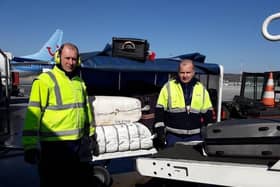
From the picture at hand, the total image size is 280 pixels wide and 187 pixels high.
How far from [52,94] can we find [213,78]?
302cm

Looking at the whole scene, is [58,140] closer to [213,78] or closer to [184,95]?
[184,95]

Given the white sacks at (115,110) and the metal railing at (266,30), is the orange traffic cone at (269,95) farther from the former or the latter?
the metal railing at (266,30)

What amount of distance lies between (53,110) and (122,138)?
1184mm

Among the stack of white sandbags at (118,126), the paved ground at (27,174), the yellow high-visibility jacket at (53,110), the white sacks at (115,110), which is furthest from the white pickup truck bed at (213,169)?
the white sacks at (115,110)

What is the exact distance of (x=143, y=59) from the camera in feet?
13.1

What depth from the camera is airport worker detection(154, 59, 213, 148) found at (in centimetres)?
302

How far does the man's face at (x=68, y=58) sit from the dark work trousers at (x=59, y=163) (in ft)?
2.21

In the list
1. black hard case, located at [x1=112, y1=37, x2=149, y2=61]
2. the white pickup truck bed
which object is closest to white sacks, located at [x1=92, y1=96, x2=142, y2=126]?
black hard case, located at [x1=112, y1=37, x2=149, y2=61]

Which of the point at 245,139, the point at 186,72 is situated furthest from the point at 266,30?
the point at 186,72

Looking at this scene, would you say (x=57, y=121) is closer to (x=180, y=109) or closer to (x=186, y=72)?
(x=180, y=109)

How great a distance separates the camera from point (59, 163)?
2.68 meters

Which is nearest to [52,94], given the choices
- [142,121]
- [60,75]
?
[60,75]

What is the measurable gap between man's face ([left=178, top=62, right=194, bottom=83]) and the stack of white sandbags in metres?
0.99

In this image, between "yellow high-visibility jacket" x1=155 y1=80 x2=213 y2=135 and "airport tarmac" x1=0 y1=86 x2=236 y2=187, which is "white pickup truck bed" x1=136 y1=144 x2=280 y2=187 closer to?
"yellow high-visibility jacket" x1=155 y1=80 x2=213 y2=135
